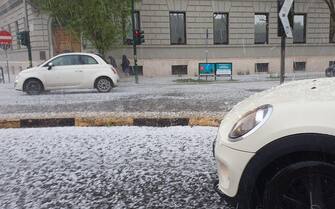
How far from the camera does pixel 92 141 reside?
16.8 ft

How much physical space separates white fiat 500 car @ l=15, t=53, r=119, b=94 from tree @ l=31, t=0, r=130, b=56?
16.2ft

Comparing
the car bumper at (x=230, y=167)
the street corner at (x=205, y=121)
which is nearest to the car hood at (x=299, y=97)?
the car bumper at (x=230, y=167)

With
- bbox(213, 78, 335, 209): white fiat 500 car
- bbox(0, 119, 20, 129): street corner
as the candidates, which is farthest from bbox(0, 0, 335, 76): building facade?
bbox(213, 78, 335, 209): white fiat 500 car

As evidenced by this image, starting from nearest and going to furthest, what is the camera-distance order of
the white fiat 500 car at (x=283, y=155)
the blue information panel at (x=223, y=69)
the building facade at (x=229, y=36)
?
the white fiat 500 car at (x=283, y=155), the blue information panel at (x=223, y=69), the building facade at (x=229, y=36)

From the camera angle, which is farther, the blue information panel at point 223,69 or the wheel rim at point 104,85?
the blue information panel at point 223,69

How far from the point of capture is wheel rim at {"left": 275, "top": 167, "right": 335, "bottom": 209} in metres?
2.39

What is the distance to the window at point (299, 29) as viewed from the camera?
25172mm

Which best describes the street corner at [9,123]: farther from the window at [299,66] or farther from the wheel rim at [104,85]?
the window at [299,66]

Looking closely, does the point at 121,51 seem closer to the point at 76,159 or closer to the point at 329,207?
the point at 76,159

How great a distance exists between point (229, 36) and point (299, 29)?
18.7 ft

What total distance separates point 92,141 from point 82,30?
14.2 meters

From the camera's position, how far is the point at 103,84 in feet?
45.1

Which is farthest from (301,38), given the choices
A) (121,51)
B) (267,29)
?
(121,51)

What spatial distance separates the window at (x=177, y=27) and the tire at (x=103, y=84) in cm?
998
